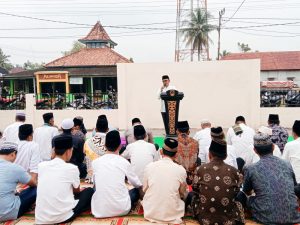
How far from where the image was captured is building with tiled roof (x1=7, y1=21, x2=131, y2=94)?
2041cm

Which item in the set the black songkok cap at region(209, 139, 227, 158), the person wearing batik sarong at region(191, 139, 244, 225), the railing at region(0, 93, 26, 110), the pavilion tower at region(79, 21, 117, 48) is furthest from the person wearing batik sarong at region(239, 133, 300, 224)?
the pavilion tower at region(79, 21, 117, 48)

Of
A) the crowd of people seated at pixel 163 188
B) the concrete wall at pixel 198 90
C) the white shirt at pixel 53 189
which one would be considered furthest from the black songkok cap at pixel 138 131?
the concrete wall at pixel 198 90

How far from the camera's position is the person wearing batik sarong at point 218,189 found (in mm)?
3311

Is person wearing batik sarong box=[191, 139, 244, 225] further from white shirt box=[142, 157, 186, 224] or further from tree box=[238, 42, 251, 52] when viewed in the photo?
tree box=[238, 42, 251, 52]

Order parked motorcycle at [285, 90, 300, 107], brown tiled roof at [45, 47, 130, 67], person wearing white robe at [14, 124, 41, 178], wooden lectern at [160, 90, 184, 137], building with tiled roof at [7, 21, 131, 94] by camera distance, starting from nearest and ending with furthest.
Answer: person wearing white robe at [14, 124, 41, 178]
wooden lectern at [160, 90, 184, 137]
parked motorcycle at [285, 90, 300, 107]
building with tiled roof at [7, 21, 131, 94]
brown tiled roof at [45, 47, 130, 67]

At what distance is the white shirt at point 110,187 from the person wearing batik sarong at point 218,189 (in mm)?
871

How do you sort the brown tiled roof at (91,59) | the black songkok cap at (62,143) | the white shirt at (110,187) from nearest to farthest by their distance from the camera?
the black songkok cap at (62,143), the white shirt at (110,187), the brown tiled roof at (91,59)

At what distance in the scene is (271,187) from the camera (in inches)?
134

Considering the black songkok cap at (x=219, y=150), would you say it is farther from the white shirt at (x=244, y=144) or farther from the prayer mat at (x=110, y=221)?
the white shirt at (x=244, y=144)

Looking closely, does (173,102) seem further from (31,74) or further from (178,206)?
(31,74)

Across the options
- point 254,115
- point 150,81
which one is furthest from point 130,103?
point 254,115

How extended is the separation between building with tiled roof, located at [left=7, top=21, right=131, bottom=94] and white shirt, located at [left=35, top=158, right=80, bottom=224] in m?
16.4

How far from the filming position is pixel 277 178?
342 centimetres

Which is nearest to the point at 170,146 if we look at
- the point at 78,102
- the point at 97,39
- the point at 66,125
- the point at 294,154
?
the point at 294,154
